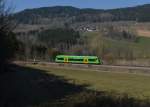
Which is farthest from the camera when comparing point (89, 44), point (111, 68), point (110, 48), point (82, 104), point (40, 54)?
point (89, 44)

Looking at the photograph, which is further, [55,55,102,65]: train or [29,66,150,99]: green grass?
[55,55,102,65]: train

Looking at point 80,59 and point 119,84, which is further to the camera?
point 80,59

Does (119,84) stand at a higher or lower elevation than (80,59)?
higher

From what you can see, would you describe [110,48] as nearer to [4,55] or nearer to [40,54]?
[40,54]

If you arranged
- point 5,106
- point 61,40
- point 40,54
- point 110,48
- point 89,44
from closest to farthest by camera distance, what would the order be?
point 5,106, point 40,54, point 110,48, point 89,44, point 61,40

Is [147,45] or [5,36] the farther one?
[147,45]

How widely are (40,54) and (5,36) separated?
93.1m

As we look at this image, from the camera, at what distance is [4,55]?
14219mm

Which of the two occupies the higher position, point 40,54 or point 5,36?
point 5,36

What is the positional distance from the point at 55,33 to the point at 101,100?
13273 centimetres

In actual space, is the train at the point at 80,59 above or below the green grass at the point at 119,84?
below

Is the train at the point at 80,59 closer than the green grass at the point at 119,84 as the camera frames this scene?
No

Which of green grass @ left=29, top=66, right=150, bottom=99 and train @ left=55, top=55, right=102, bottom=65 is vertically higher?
green grass @ left=29, top=66, right=150, bottom=99

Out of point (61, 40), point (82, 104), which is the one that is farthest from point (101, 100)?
point (61, 40)
